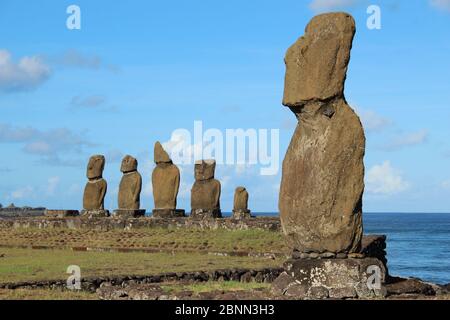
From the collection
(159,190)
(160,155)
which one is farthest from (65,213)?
(160,155)

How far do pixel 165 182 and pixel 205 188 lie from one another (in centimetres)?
165

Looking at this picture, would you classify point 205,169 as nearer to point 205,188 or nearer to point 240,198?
point 205,188

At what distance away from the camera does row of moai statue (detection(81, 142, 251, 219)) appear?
32.0 metres

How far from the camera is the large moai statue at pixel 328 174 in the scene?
11656mm

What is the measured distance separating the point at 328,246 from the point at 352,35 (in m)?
3.04

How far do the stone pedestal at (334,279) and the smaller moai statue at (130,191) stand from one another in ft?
70.6

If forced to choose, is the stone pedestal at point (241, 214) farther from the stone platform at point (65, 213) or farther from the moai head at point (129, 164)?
the stone platform at point (65, 213)

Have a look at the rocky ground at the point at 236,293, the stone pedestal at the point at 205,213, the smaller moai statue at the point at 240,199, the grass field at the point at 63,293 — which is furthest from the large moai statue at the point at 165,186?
the rocky ground at the point at 236,293

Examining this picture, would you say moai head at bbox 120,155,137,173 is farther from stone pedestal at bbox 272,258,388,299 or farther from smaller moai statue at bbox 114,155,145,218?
stone pedestal at bbox 272,258,388,299

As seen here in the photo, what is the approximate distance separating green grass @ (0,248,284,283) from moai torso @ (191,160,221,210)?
283 inches

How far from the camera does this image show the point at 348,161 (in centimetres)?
1168

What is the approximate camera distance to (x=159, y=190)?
32562 millimetres

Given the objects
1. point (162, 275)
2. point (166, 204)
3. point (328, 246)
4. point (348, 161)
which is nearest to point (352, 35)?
point (348, 161)
